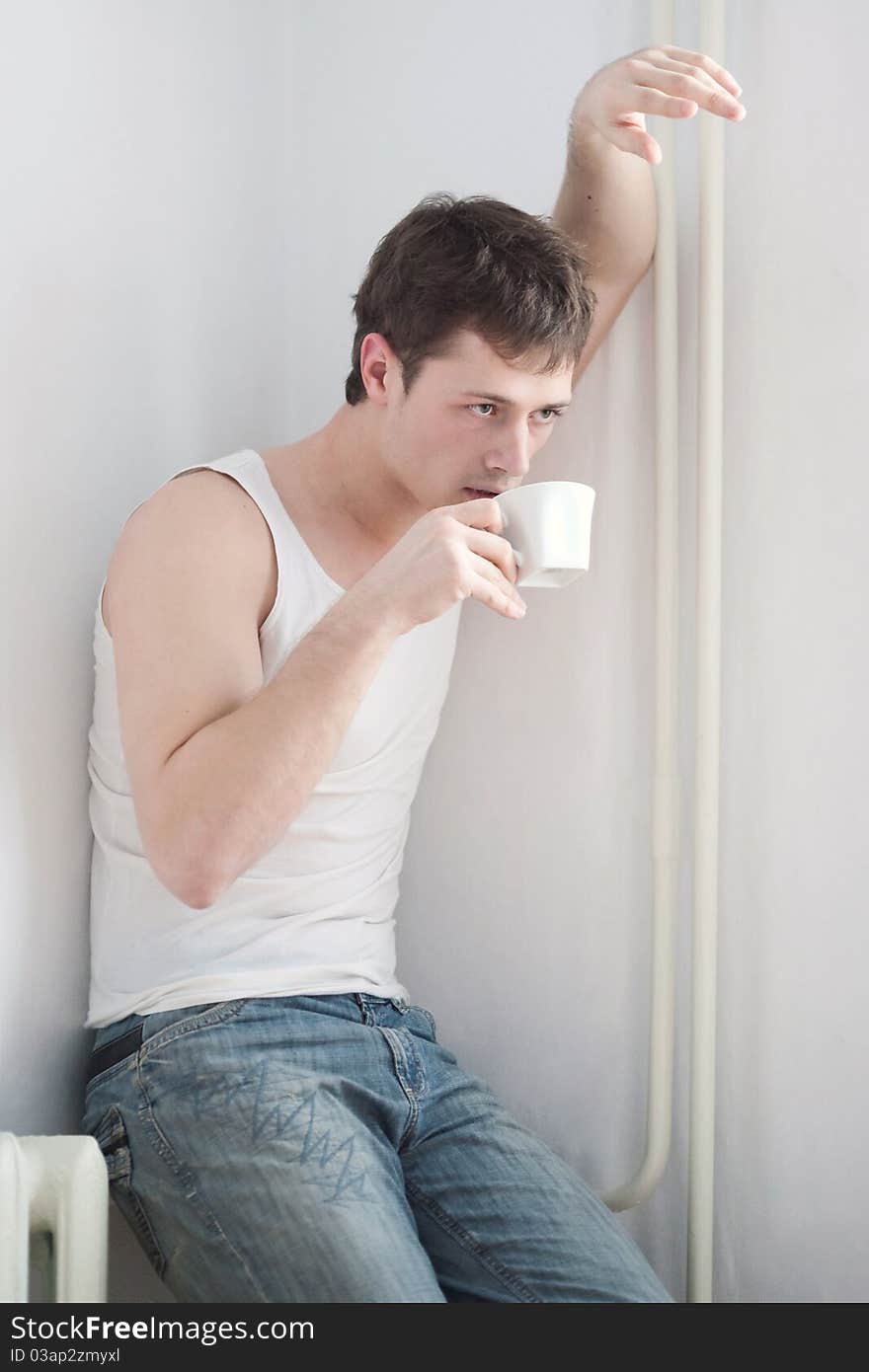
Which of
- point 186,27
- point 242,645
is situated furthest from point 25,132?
point 242,645

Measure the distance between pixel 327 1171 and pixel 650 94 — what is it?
100cm

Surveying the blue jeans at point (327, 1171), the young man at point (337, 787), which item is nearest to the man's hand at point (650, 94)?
the young man at point (337, 787)

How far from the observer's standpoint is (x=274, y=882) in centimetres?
→ 125

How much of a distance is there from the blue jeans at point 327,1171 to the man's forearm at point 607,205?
0.78 m

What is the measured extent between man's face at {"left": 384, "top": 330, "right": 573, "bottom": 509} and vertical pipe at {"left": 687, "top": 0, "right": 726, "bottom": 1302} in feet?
0.61

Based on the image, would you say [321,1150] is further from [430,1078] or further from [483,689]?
[483,689]

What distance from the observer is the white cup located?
111cm

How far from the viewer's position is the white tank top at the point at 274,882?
123cm

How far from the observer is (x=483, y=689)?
1.53 metres

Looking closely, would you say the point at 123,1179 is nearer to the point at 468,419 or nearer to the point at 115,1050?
the point at 115,1050

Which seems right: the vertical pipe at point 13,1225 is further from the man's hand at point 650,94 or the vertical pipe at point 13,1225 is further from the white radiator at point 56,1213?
the man's hand at point 650,94

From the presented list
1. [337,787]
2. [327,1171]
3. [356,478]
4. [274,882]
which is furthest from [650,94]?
[327,1171]

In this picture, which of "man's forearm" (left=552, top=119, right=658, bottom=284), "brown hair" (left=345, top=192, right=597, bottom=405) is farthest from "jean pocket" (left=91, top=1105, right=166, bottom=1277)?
"man's forearm" (left=552, top=119, right=658, bottom=284)

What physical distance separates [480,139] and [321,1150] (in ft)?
3.62
